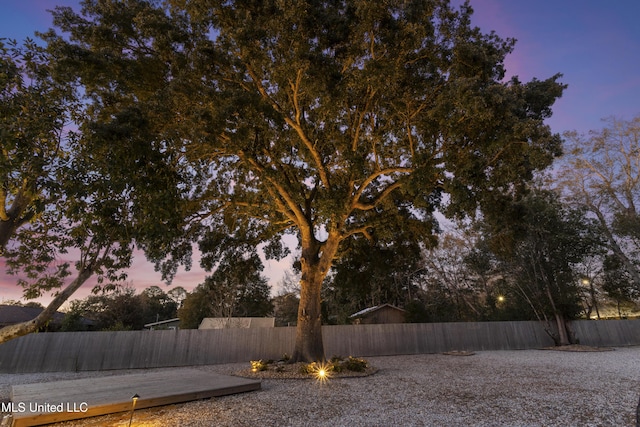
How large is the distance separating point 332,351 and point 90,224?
13.1 m

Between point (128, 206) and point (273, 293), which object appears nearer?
point (128, 206)

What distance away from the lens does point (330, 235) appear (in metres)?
11.8

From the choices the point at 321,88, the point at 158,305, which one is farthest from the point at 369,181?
the point at 158,305

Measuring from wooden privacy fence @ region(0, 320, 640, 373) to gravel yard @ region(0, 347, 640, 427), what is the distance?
343 cm

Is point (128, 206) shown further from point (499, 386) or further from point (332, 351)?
point (332, 351)

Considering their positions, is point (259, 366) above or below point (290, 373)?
above

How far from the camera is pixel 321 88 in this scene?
8.66 metres

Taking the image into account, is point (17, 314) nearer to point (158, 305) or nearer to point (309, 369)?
point (158, 305)

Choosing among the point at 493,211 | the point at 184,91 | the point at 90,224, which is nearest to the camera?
the point at 90,224

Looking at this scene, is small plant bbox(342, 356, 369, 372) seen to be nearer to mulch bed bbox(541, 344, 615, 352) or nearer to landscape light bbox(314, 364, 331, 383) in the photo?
landscape light bbox(314, 364, 331, 383)

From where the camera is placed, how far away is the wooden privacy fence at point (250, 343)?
1244cm

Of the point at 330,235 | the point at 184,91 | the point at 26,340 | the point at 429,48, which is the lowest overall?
the point at 26,340

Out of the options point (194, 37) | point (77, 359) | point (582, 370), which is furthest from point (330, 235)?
point (77, 359)

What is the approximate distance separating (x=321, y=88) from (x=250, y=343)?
1185 centimetres
